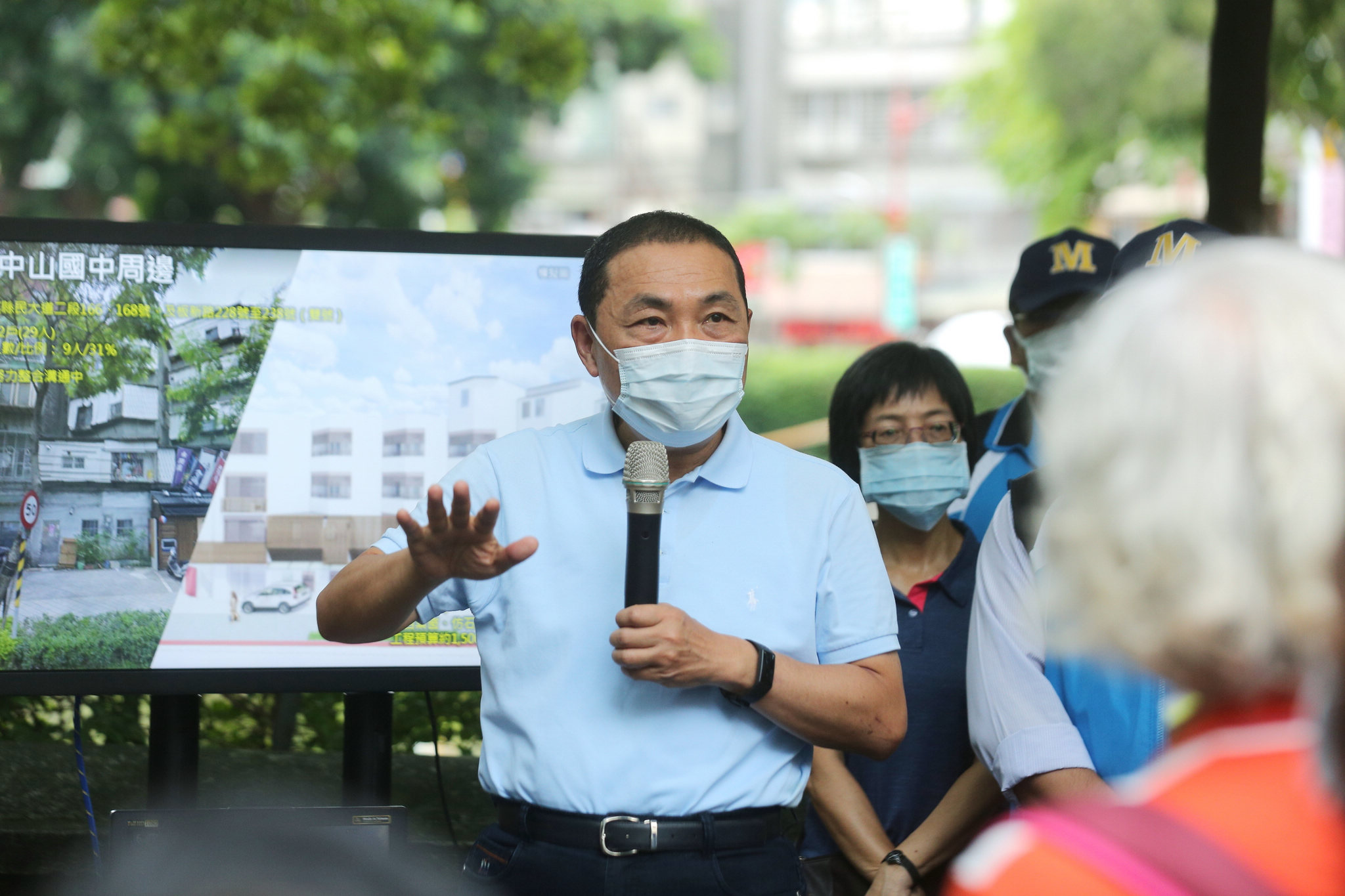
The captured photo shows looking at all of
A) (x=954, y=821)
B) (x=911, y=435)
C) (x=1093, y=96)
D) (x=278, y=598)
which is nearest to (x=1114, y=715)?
(x=954, y=821)

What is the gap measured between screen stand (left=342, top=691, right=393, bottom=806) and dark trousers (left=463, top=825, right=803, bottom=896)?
139cm

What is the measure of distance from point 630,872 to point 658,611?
473 mm

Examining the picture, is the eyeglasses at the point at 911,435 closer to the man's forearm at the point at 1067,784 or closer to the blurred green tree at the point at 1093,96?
the man's forearm at the point at 1067,784

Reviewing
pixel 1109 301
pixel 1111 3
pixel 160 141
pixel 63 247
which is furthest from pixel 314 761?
pixel 1111 3

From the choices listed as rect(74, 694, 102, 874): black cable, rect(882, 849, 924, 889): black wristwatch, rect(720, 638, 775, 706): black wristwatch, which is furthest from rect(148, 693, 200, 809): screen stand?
rect(720, 638, 775, 706): black wristwatch

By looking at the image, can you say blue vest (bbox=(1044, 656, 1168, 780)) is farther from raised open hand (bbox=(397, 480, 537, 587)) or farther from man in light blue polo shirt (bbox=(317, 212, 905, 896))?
raised open hand (bbox=(397, 480, 537, 587))

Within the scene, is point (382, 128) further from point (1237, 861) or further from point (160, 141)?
point (1237, 861)

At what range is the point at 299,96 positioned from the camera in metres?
8.73

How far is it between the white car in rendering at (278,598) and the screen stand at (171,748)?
0.38m

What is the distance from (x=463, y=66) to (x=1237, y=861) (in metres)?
16.8

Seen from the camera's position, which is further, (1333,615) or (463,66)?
(463,66)

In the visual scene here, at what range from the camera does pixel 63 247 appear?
3.30 metres

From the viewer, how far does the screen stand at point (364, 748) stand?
→ 11.8ft

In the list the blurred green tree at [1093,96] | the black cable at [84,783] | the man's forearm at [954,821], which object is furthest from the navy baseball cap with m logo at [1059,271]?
the blurred green tree at [1093,96]
